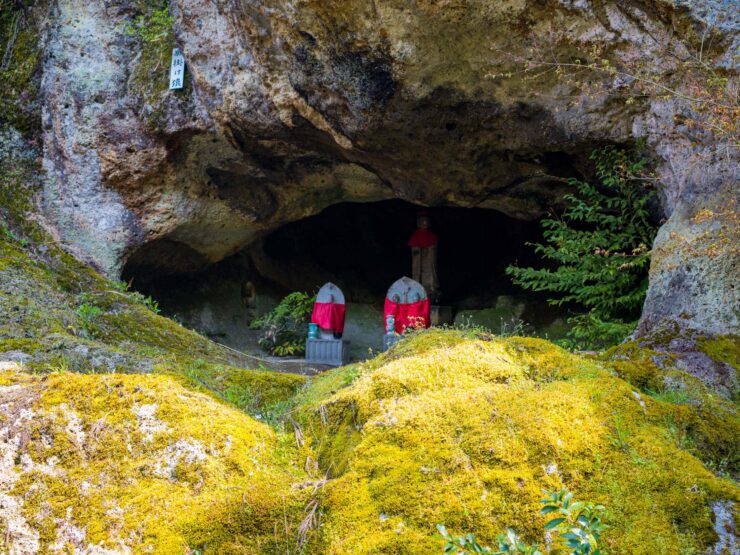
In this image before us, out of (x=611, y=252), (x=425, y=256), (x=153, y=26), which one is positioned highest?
(x=153, y=26)

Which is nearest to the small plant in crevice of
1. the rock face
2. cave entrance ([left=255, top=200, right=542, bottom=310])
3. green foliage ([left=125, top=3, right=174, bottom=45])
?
the rock face

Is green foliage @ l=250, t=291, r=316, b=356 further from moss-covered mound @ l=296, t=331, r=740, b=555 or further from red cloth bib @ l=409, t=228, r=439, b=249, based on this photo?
moss-covered mound @ l=296, t=331, r=740, b=555

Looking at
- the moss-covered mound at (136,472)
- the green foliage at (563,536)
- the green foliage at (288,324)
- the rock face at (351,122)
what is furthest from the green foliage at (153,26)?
the green foliage at (563,536)

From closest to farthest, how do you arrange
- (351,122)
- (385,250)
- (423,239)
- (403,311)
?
(351,122), (403,311), (423,239), (385,250)

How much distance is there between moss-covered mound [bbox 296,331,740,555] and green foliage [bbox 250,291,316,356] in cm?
588

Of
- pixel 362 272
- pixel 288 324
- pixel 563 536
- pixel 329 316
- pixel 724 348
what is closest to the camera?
pixel 563 536

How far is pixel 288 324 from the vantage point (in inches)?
343

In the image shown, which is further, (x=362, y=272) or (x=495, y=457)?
(x=362, y=272)

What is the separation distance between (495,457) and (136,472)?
119cm

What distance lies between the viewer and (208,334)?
847 cm

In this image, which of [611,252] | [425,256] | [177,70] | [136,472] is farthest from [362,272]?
[136,472]

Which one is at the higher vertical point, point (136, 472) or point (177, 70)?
point (177, 70)

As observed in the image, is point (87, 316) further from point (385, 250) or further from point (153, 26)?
→ point (385, 250)

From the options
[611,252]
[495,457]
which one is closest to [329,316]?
[611,252]
